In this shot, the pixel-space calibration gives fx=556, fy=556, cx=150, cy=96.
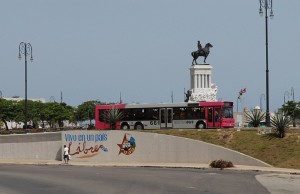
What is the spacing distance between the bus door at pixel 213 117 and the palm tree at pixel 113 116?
809cm

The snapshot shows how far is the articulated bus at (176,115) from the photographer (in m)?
47.7

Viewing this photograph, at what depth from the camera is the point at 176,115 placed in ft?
160

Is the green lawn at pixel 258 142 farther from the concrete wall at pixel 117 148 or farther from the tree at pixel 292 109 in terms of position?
the tree at pixel 292 109

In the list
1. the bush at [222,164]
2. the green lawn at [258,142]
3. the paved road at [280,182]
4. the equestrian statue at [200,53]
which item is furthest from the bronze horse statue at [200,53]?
the paved road at [280,182]

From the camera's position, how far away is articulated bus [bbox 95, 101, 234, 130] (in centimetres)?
4769

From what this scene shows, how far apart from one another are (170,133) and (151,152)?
7.15 feet

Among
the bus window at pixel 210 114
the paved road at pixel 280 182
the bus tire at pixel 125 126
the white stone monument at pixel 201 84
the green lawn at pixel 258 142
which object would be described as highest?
the white stone monument at pixel 201 84

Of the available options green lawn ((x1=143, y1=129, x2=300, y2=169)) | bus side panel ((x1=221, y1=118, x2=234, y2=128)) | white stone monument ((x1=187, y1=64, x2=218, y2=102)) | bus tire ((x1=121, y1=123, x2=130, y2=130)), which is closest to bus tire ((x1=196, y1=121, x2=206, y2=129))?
bus side panel ((x1=221, y1=118, x2=234, y2=128))

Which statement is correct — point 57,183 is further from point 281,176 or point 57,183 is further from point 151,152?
point 151,152

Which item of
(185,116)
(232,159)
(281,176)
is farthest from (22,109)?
(281,176)

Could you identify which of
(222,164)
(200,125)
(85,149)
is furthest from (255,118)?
(85,149)

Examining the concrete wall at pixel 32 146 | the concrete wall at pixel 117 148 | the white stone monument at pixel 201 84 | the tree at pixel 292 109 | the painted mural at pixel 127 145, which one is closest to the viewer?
the concrete wall at pixel 117 148

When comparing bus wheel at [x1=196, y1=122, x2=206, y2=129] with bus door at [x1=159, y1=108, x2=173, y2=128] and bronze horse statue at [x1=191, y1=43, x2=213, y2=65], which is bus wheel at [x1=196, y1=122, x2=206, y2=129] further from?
bronze horse statue at [x1=191, y1=43, x2=213, y2=65]

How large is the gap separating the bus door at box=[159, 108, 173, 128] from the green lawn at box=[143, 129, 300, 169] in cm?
327
